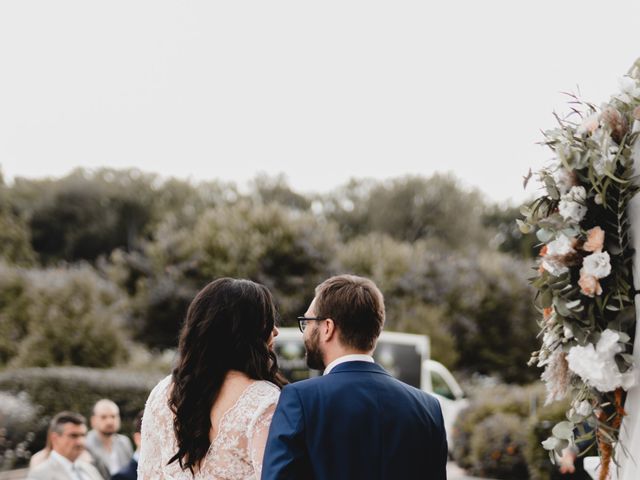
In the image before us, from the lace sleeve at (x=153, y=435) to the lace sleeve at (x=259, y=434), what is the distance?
36 cm

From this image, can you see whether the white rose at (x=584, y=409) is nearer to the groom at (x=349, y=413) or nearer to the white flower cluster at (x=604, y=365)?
the white flower cluster at (x=604, y=365)

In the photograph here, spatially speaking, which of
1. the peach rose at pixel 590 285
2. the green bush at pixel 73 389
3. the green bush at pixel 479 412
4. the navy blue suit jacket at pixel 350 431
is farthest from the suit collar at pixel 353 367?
the green bush at pixel 73 389

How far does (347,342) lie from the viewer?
3.28m

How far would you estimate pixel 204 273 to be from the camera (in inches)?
1019

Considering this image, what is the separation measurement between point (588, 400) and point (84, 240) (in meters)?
47.9

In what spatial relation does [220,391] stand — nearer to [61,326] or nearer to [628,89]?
[628,89]

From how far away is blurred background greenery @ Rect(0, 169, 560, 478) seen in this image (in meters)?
16.6

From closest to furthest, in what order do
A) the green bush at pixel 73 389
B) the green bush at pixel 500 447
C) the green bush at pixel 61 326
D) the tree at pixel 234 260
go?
the green bush at pixel 500 447 < the green bush at pixel 73 389 < the green bush at pixel 61 326 < the tree at pixel 234 260

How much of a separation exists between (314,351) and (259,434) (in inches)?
14.2

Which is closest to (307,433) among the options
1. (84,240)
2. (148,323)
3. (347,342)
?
(347,342)

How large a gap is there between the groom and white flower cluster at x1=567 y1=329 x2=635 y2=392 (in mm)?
754

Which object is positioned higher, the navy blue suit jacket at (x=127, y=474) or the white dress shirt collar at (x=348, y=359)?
the white dress shirt collar at (x=348, y=359)

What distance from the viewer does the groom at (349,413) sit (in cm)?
312

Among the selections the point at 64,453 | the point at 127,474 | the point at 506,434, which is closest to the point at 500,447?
the point at 506,434
